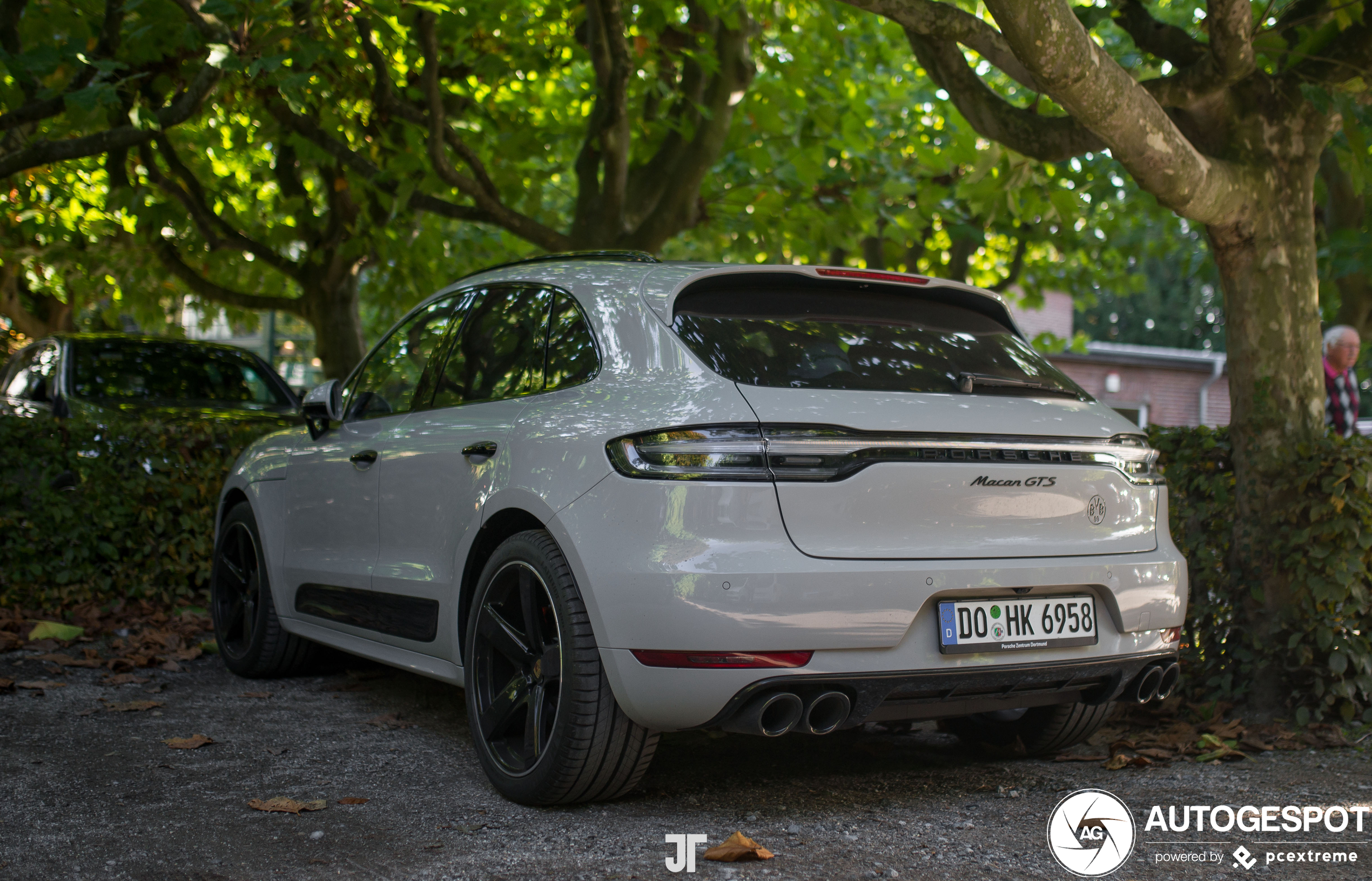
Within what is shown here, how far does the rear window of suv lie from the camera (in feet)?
11.7

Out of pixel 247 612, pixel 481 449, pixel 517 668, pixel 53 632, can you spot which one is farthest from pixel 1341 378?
pixel 53 632

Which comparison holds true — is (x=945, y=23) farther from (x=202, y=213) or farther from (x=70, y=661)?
(x=202, y=213)

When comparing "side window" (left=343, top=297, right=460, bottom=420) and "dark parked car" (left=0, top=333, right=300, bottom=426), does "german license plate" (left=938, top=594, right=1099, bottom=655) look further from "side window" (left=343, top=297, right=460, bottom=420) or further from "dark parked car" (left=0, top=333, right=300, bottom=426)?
"dark parked car" (left=0, top=333, right=300, bottom=426)

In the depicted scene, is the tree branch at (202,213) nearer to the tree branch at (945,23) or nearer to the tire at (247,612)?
the tire at (247,612)

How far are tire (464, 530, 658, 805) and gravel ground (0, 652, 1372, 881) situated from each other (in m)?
0.12

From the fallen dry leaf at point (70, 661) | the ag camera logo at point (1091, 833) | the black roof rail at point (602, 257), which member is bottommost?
the fallen dry leaf at point (70, 661)

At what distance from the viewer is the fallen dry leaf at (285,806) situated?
3.71 meters

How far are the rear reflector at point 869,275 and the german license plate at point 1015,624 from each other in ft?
3.60

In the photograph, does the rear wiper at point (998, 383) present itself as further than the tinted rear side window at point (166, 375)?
No

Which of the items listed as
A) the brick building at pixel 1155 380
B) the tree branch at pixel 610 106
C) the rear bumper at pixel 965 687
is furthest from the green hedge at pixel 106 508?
the brick building at pixel 1155 380

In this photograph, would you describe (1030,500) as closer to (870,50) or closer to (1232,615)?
(1232,615)

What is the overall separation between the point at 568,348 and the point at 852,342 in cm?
91

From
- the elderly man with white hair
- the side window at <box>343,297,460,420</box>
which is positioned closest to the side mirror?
the side window at <box>343,297,460,420</box>

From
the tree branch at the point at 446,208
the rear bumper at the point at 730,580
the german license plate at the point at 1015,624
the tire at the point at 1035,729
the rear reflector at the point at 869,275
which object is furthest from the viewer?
the tree branch at the point at 446,208
